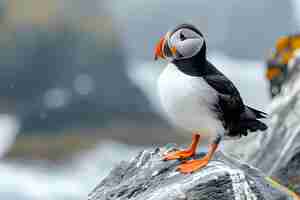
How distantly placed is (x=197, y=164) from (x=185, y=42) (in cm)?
95

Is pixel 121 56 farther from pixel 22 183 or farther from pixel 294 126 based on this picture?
pixel 294 126

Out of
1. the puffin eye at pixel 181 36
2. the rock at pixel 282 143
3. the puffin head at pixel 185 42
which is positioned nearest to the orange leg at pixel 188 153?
the puffin head at pixel 185 42

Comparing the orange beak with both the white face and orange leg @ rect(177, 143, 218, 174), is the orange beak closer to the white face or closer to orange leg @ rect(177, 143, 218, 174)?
the white face

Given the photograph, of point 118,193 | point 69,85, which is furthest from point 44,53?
point 118,193

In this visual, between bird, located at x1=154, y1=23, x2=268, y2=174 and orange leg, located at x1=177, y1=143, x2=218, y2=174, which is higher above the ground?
bird, located at x1=154, y1=23, x2=268, y2=174

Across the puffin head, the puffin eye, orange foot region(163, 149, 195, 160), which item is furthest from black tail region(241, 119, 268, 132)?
the puffin eye

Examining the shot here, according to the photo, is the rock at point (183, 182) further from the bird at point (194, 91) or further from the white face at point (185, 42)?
the white face at point (185, 42)

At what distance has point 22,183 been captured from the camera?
58.5ft

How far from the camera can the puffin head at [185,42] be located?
604cm

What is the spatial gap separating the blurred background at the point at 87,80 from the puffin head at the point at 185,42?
35.3 ft

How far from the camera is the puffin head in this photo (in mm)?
6043

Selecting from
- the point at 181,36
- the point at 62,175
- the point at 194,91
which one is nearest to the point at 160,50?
the point at 181,36

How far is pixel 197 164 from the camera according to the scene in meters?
6.18

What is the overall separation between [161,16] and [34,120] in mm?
6556
